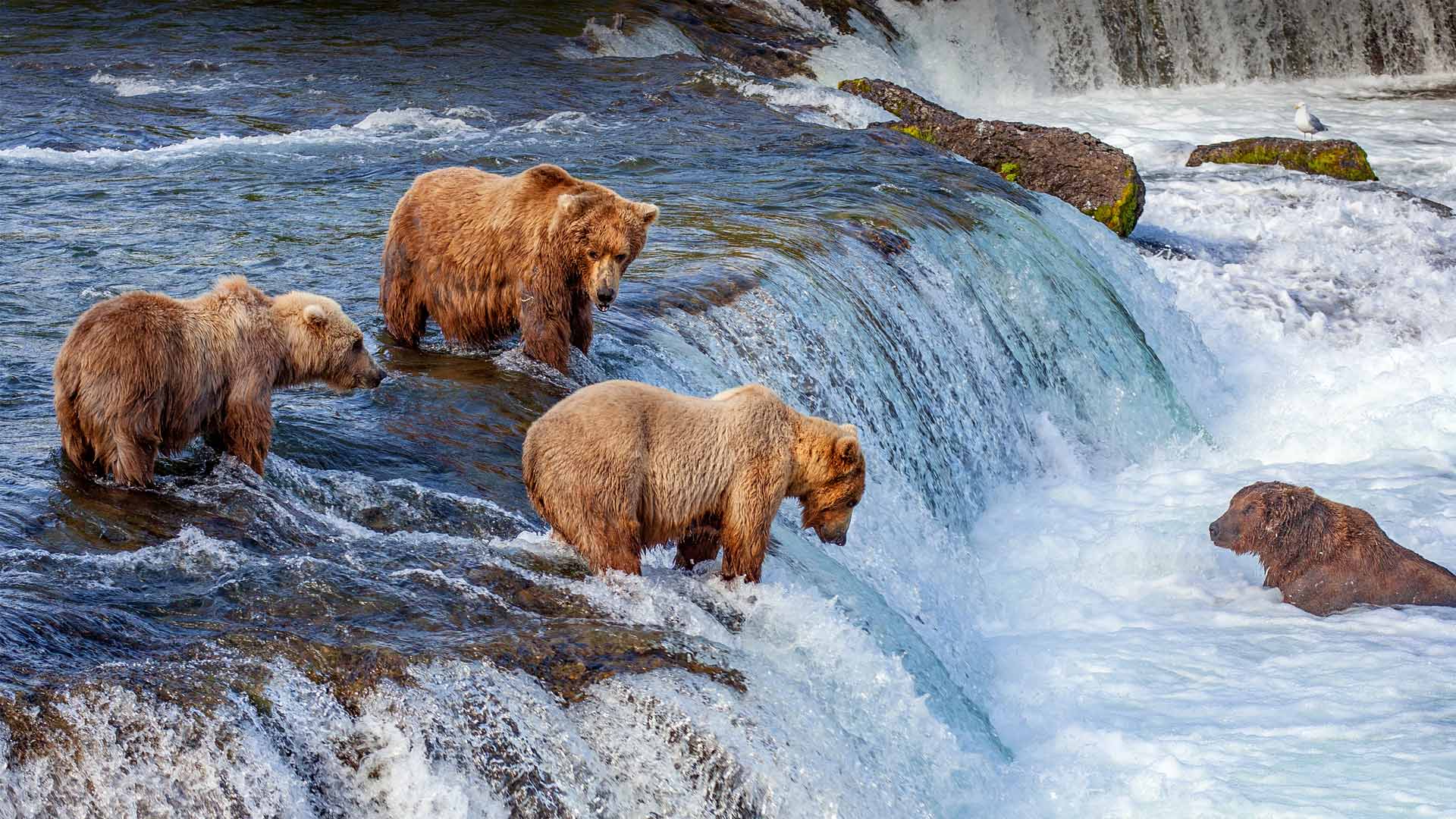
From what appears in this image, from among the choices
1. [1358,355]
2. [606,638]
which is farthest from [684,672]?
[1358,355]

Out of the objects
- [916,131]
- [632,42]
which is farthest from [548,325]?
[632,42]

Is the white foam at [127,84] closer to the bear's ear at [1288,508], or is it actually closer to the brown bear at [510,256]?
the brown bear at [510,256]

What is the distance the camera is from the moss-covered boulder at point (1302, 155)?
20.6m

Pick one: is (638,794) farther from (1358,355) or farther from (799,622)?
(1358,355)

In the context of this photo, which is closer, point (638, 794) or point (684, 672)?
point (638, 794)

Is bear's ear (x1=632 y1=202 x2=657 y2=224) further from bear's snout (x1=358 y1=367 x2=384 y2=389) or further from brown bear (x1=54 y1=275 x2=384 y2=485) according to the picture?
brown bear (x1=54 y1=275 x2=384 y2=485)

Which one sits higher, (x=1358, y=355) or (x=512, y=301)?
(x=512, y=301)

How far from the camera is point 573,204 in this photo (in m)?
8.14

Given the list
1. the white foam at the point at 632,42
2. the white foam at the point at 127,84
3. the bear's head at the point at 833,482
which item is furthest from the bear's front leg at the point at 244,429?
the white foam at the point at 632,42

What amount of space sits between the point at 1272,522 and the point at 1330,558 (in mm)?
429

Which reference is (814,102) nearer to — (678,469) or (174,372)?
(678,469)

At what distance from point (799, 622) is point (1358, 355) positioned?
11.7m

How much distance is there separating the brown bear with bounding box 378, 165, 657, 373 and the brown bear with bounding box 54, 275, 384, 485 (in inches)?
61.4

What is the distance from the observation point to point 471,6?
79.2 feet
